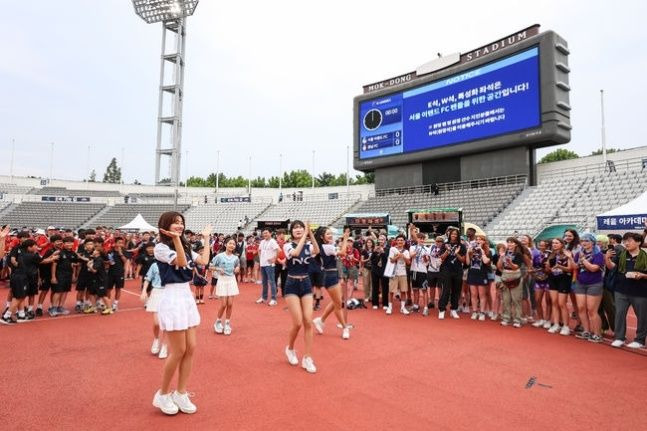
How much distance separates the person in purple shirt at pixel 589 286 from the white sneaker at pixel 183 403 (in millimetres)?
6886

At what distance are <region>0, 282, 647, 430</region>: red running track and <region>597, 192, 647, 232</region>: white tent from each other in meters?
5.78

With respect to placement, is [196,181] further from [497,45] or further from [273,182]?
[497,45]

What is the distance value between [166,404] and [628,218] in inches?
496

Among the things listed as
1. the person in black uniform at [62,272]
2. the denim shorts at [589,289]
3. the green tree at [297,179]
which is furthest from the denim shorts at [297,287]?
the green tree at [297,179]

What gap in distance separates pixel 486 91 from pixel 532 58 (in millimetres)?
2908

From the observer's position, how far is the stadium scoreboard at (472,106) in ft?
68.1

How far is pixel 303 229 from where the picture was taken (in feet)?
18.3

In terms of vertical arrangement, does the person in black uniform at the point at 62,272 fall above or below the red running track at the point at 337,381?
above

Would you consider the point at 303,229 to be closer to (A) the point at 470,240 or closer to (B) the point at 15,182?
(A) the point at 470,240

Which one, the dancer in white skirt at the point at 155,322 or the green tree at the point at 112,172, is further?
the green tree at the point at 112,172

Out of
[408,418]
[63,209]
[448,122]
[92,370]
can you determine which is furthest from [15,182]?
[408,418]

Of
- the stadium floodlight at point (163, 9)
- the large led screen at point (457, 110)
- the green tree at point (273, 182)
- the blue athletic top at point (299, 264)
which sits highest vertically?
the stadium floodlight at point (163, 9)

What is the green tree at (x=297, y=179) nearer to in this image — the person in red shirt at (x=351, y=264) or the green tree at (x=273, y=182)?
the green tree at (x=273, y=182)

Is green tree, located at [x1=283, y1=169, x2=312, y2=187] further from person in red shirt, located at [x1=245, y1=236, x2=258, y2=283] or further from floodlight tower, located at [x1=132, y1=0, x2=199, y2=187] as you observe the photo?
person in red shirt, located at [x1=245, y1=236, x2=258, y2=283]
